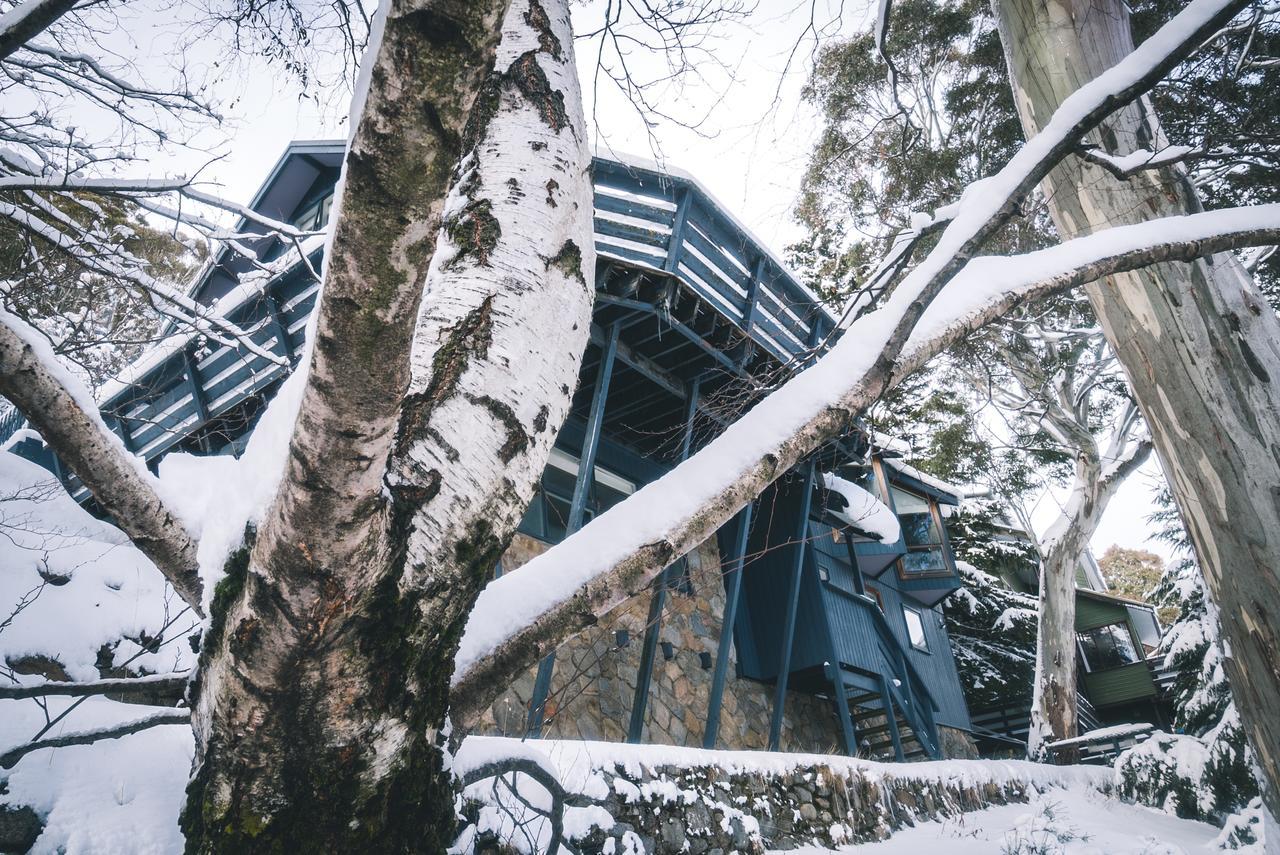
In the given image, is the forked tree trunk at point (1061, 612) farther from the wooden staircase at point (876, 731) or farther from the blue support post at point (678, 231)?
the blue support post at point (678, 231)

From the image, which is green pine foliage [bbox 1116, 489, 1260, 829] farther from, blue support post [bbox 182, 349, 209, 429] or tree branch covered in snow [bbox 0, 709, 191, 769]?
blue support post [bbox 182, 349, 209, 429]

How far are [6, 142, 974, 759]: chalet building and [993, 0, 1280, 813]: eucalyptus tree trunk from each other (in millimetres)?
1469

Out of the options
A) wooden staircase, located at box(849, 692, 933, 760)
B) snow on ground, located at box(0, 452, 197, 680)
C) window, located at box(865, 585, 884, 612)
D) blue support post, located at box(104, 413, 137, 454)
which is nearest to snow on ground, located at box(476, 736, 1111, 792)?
wooden staircase, located at box(849, 692, 933, 760)

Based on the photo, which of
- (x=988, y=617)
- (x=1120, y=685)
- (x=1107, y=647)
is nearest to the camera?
(x=988, y=617)

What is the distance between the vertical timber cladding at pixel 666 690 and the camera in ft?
20.6

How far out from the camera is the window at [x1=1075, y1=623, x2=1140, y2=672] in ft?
62.3

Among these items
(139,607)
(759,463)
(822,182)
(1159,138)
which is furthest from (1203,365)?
(822,182)

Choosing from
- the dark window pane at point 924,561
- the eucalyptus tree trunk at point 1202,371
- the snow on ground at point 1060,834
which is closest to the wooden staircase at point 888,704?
the dark window pane at point 924,561

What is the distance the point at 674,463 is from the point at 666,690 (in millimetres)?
2733

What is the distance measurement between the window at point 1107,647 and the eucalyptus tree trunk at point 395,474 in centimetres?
2273

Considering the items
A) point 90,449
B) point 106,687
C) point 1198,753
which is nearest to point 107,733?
point 106,687

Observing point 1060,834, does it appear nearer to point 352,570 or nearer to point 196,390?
point 352,570

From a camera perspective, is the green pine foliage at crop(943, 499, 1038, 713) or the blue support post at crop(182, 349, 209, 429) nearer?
the blue support post at crop(182, 349, 209, 429)

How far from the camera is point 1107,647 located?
63.2 feet
